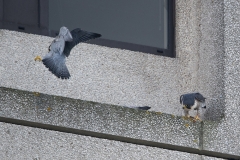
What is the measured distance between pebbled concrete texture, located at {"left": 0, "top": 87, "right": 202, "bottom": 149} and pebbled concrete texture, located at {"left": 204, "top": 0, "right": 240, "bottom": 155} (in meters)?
0.13

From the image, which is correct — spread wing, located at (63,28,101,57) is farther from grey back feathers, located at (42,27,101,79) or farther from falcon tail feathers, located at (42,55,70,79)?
falcon tail feathers, located at (42,55,70,79)

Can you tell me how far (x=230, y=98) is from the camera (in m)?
6.69

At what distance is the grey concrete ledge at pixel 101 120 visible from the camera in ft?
20.0

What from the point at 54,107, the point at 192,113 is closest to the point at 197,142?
the point at 192,113

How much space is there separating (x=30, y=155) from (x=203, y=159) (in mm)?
1283

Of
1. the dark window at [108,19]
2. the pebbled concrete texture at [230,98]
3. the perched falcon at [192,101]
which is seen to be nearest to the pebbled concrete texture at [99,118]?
the pebbled concrete texture at [230,98]

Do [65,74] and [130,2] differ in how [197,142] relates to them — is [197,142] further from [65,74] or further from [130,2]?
[130,2]

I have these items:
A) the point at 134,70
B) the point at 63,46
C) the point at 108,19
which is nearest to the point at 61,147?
the point at 63,46

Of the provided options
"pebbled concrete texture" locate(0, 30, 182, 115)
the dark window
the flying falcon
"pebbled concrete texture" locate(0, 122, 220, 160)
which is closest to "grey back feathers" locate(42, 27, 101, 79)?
the flying falcon

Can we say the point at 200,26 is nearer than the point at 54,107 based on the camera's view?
No

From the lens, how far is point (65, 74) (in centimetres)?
661

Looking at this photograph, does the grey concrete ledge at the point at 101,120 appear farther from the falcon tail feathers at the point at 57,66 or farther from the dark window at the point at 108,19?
the dark window at the point at 108,19

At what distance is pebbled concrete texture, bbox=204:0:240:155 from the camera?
6.46 meters

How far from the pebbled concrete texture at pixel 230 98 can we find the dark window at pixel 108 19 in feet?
2.25
